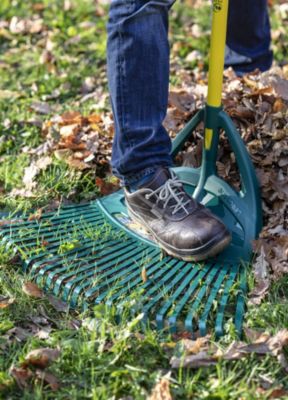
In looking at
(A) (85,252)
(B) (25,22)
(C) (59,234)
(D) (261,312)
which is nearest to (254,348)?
(D) (261,312)

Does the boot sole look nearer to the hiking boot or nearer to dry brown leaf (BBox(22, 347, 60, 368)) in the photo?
the hiking boot

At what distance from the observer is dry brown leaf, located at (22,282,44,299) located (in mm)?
2381

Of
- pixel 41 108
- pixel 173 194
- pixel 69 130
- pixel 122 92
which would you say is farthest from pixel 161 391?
pixel 41 108

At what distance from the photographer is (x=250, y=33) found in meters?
3.35

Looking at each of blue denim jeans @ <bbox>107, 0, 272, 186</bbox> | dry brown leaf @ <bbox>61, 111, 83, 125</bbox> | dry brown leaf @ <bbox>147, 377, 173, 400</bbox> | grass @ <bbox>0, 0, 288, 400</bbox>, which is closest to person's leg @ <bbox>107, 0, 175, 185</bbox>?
blue denim jeans @ <bbox>107, 0, 272, 186</bbox>

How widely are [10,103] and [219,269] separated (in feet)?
6.77

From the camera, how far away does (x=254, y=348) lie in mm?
2070

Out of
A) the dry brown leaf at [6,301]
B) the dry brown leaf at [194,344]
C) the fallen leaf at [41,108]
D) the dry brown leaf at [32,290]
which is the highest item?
the fallen leaf at [41,108]

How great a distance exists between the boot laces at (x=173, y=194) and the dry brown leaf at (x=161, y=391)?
2.48ft

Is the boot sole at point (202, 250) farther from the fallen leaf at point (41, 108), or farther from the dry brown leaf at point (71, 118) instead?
the fallen leaf at point (41, 108)

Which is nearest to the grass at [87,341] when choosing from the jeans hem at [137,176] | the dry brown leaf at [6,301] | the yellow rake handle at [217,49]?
the dry brown leaf at [6,301]

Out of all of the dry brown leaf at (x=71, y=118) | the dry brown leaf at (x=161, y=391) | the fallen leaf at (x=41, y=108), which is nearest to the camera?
the dry brown leaf at (x=161, y=391)

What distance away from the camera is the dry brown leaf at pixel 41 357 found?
2.05m

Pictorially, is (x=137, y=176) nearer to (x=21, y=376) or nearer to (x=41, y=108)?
(x=21, y=376)
